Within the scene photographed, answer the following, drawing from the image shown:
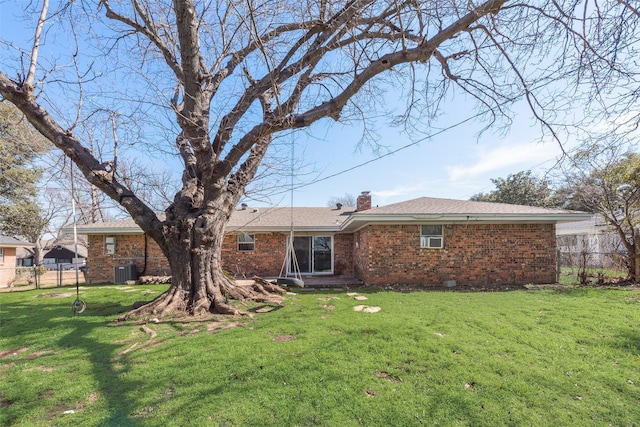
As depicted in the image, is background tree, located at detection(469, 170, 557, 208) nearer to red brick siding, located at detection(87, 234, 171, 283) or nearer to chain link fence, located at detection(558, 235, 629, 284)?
chain link fence, located at detection(558, 235, 629, 284)

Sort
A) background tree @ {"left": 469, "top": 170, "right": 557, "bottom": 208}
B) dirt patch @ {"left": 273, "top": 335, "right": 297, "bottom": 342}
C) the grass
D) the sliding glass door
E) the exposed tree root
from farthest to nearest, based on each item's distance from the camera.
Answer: background tree @ {"left": 469, "top": 170, "right": 557, "bottom": 208} → the sliding glass door → the exposed tree root → dirt patch @ {"left": 273, "top": 335, "right": 297, "bottom": 342} → the grass

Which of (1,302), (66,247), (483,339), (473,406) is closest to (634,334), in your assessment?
(483,339)

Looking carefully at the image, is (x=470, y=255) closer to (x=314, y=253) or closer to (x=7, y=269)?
(x=314, y=253)

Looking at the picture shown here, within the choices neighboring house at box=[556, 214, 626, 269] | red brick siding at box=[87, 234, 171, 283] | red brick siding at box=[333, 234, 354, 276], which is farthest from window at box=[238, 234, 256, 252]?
neighboring house at box=[556, 214, 626, 269]

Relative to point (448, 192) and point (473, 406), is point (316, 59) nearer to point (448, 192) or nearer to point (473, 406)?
point (473, 406)

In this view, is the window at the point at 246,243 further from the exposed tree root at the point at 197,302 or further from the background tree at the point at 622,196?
the background tree at the point at 622,196

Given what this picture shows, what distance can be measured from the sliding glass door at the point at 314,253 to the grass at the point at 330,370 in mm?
7954

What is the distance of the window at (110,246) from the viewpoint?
13133 mm

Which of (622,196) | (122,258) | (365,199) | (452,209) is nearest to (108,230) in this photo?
(122,258)

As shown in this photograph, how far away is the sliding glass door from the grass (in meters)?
7.95

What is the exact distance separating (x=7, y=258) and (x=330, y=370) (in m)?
21.4

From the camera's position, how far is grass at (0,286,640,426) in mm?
2838

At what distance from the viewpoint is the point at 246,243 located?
45.0 ft

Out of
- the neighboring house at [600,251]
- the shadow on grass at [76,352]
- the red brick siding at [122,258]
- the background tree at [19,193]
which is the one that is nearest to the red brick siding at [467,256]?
the neighboring house at [600,251]
